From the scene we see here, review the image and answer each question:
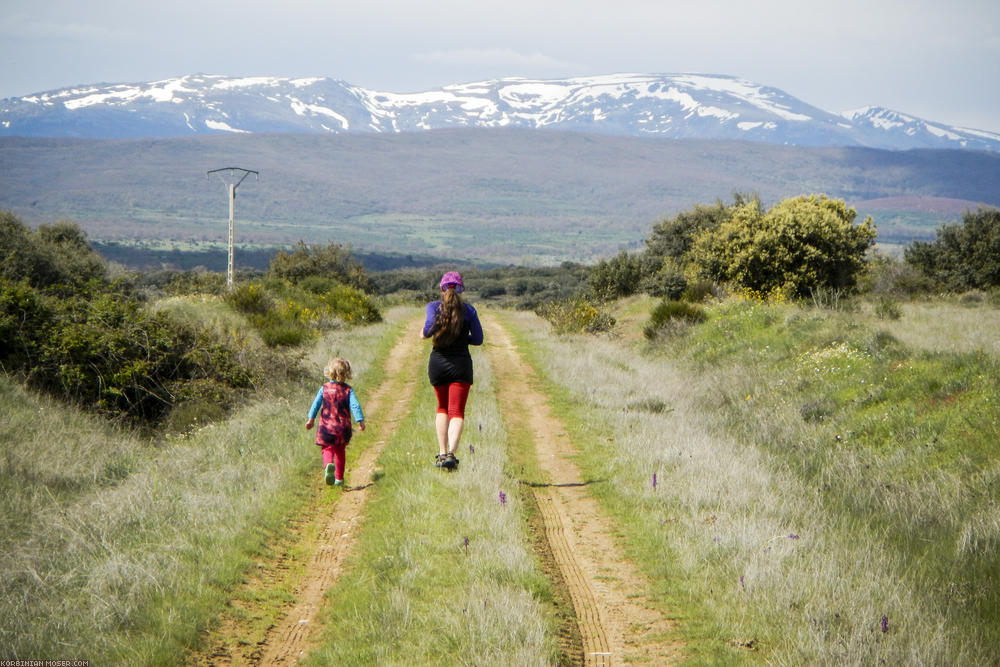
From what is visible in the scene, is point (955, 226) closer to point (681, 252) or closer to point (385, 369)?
→ point (681, 252)

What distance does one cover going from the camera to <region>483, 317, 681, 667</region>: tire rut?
5242mm

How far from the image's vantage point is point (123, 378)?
1201 centimetres

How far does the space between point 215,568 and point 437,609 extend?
182 centimetres

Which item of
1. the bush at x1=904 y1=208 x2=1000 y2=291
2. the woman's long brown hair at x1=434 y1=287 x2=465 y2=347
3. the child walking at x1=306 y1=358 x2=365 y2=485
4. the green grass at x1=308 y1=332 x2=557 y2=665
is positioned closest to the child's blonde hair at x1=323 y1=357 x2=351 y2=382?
the child walking at x1=306 y1=358 x2=365 y2=485

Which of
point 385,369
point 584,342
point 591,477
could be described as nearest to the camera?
point 591,477

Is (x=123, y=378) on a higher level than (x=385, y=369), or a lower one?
higher

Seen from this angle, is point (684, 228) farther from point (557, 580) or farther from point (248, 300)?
point (557, 580)

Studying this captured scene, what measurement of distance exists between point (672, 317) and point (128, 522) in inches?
736

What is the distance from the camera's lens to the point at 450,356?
9141 millimetres

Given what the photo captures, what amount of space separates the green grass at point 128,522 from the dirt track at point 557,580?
0.27 metres

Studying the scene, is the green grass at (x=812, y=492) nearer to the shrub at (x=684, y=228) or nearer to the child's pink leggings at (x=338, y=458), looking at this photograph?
the child's pink leggings at (x=338, y=458)

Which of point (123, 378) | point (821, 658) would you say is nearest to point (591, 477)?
point (821, 658)

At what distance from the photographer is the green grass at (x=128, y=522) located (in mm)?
5109

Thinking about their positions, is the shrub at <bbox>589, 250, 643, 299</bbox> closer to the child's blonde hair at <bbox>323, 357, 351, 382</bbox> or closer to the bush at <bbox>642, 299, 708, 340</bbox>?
the bush at <bbox>642, 299, 708, 340</bbox>
